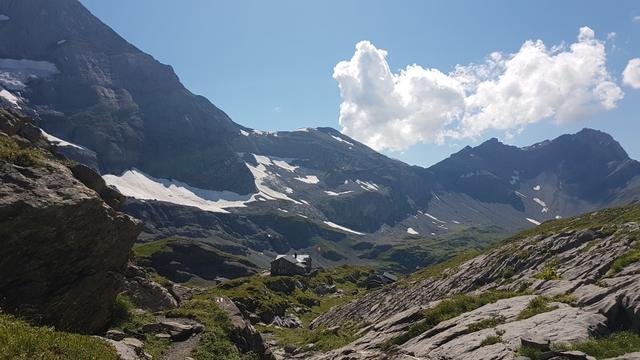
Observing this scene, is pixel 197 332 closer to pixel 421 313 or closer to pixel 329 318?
pixel 421 313

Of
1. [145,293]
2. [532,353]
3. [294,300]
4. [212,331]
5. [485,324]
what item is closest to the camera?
[532,353]

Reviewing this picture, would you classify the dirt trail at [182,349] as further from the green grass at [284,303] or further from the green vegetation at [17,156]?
the green vegetation at [17,156]

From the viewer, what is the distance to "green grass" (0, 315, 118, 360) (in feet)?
51.6

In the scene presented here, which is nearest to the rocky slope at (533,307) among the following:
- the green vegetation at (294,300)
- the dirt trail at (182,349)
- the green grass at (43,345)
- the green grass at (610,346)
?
the green grass at (610,346)

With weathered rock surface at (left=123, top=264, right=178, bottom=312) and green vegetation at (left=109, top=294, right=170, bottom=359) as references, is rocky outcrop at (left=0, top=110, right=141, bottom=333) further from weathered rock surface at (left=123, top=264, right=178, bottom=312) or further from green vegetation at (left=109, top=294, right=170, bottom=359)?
weathered rock surface at (left=123, top=264, right=178, bottom=312)

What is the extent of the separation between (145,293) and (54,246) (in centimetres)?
1585

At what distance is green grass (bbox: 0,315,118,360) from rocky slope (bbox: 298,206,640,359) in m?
15.0

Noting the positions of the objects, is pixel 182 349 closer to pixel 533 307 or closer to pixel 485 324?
pixel 485 324

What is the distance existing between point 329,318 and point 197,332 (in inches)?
1854

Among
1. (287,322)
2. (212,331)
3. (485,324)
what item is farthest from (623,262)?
(287,322)

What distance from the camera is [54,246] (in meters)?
25.6

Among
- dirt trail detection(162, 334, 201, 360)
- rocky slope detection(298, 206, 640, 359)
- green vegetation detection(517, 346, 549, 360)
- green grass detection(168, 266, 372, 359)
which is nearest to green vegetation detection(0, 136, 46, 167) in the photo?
dirt trail detection(162, 334, 201, 360)

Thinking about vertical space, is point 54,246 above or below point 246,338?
above

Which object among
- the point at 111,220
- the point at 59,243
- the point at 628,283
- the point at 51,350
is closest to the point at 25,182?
the point at 59,243
